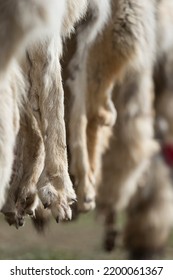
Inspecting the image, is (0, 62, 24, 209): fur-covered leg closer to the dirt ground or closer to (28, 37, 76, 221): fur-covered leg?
(28, 37, 76, 221): fur-covered leg

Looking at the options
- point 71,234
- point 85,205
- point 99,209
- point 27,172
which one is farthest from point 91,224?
point 27,172

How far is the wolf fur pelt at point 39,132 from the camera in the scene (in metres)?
5.70

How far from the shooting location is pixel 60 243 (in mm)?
10938

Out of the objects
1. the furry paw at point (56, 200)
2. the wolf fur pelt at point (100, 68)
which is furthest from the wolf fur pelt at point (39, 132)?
the wolf fur pelt at point (100, 68)

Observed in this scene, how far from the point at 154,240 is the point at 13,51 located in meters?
5.38

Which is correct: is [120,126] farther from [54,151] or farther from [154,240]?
[54,151]

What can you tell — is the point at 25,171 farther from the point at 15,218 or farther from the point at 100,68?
the point at 100,68

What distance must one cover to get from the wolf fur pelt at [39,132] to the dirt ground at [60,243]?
10.1 feet

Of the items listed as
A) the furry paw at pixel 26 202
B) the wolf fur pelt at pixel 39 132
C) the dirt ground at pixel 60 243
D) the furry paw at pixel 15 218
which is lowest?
the dirt ground at pixel 60 243

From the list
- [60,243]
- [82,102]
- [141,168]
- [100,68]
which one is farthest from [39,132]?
[60,243]

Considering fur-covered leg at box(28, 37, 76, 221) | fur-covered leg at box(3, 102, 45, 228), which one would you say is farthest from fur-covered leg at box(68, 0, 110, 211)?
fur-covered leg at box(3, 102, 45, 228)

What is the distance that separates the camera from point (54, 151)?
5906 millimetres

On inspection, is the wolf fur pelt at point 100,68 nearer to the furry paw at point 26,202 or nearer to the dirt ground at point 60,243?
the furry paw at point 26,202

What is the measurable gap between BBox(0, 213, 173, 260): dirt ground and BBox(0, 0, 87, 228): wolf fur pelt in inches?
121
